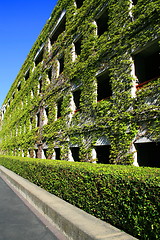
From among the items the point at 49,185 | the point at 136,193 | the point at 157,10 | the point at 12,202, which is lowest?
the point at 12,202

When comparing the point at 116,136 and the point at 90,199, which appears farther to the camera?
the point at 116,136

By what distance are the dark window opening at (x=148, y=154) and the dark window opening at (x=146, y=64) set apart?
2543 mm

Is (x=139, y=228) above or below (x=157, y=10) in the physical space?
below

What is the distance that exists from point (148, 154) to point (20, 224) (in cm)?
560

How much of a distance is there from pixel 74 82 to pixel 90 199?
8741 mm

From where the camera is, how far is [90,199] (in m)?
4.42

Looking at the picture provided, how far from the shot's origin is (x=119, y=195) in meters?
3.49

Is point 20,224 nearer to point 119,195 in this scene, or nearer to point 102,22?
point 119,195

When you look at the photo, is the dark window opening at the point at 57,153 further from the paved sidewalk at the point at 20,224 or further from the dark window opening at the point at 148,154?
the dark window opening at the point at 148,154

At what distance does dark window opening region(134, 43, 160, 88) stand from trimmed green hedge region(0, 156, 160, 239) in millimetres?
4835

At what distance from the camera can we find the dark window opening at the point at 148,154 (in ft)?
24.7

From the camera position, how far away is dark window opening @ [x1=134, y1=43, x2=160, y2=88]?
792cm

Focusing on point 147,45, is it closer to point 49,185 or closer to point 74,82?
point 74,82

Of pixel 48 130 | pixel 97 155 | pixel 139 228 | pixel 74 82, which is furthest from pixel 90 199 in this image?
pixel 48 130
